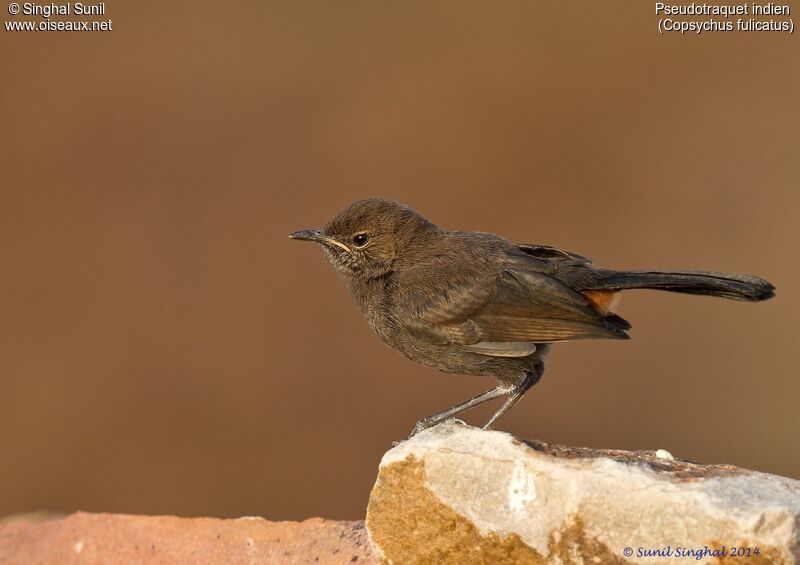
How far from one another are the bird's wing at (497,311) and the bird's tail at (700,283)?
Answer: 28cm

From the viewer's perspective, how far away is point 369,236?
22.2ft

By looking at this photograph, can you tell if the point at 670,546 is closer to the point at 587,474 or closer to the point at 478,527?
the point at 587,474

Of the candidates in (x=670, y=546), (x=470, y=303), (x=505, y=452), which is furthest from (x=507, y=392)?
(x=670, y=546)

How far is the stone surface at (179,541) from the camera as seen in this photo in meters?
6.64

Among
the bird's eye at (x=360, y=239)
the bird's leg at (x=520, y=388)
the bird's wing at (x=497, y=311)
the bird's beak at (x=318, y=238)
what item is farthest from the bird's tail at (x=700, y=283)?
the bird's beak at (x=318, y=238)

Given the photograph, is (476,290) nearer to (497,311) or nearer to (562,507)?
(497,311)

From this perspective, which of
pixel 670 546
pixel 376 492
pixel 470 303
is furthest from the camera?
pixel 470 303

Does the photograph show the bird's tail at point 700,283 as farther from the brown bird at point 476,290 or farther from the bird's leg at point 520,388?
the bird's leg at point 520,388

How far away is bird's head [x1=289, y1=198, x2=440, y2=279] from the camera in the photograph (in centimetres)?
677

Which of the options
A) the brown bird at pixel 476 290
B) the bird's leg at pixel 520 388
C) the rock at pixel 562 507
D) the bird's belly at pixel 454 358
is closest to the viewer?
the rock at pixel 562 507

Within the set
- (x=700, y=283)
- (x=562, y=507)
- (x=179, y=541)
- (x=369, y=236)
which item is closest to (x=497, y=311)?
(x=369, y=236)

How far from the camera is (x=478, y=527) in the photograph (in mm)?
5375

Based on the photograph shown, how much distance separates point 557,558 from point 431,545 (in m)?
0.72

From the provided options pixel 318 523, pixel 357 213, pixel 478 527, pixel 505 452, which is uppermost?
pixel 357 213
